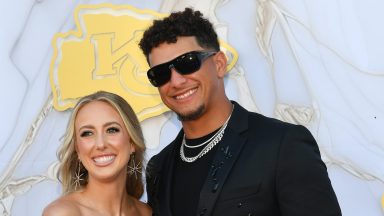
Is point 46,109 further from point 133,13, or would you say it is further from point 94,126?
point 94,126

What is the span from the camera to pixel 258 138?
168 centimetres

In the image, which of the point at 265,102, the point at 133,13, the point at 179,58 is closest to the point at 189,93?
the point at 179,58

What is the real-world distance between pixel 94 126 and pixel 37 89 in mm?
1351

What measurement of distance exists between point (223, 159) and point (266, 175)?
175mm

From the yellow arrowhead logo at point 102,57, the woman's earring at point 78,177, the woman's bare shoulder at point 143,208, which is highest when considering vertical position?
the yellow arrowhead logo at point 102,57

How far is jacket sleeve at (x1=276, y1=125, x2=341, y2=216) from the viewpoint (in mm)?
1502

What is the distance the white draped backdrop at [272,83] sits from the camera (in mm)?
2699

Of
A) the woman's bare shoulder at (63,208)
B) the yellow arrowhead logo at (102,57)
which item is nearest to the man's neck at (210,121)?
the woman's bare shoulder at (63,208)

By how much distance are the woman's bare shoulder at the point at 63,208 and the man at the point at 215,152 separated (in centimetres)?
30

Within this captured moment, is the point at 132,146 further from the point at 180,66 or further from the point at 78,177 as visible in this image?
the point at 180,66

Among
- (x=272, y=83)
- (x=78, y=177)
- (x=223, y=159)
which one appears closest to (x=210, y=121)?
(x=223, y=159)

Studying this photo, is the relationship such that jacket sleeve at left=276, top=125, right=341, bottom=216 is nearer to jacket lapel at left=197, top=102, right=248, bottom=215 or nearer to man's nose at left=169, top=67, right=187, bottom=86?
jacket lapel at left=197, top=102, right=248, bottom=215

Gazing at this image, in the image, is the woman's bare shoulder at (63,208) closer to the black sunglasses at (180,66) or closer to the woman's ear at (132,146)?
the woman's ear at (132,146)

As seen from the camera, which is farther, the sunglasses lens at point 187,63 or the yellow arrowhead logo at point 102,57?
the yellow arrowhead logo at point 102,57
